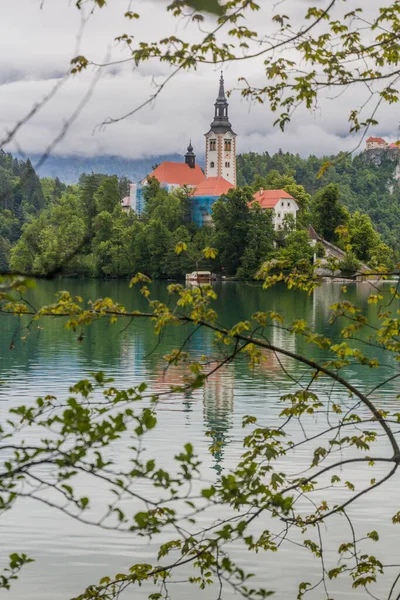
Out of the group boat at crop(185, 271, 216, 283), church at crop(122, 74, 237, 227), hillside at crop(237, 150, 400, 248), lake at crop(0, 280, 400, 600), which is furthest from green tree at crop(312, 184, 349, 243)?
hillside at crop(237, 150, 400, 248)

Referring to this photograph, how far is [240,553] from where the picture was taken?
8789 millimetres

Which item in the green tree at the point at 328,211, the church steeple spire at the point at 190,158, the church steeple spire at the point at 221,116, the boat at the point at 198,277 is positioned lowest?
the boat at the point at 198,277

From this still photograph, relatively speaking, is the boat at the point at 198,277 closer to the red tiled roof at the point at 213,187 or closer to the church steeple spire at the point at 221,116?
the red tiled roof at the point at 213,187

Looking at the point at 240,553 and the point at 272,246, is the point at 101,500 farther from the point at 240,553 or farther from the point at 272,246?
the point at 272,246

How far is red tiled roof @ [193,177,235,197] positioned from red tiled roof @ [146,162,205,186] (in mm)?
7870

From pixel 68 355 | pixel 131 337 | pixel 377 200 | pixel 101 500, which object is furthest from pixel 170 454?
pixel 377 200

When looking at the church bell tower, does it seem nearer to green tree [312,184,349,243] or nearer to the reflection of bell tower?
green tree [312,184,349,243]

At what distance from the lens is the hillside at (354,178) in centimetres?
15425

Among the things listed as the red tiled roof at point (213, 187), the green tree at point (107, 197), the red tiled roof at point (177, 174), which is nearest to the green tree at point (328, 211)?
the red tiled roof at point (213, 187)

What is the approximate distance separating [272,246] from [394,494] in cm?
7215

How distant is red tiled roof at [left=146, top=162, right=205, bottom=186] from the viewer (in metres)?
119

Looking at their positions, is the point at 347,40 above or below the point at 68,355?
above

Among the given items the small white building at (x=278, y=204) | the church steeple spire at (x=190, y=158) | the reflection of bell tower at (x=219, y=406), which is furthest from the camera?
the church steeple spire at (x=190, y=158)

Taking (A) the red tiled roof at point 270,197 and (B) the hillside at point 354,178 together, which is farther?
(B) the hillside at point 354,178
